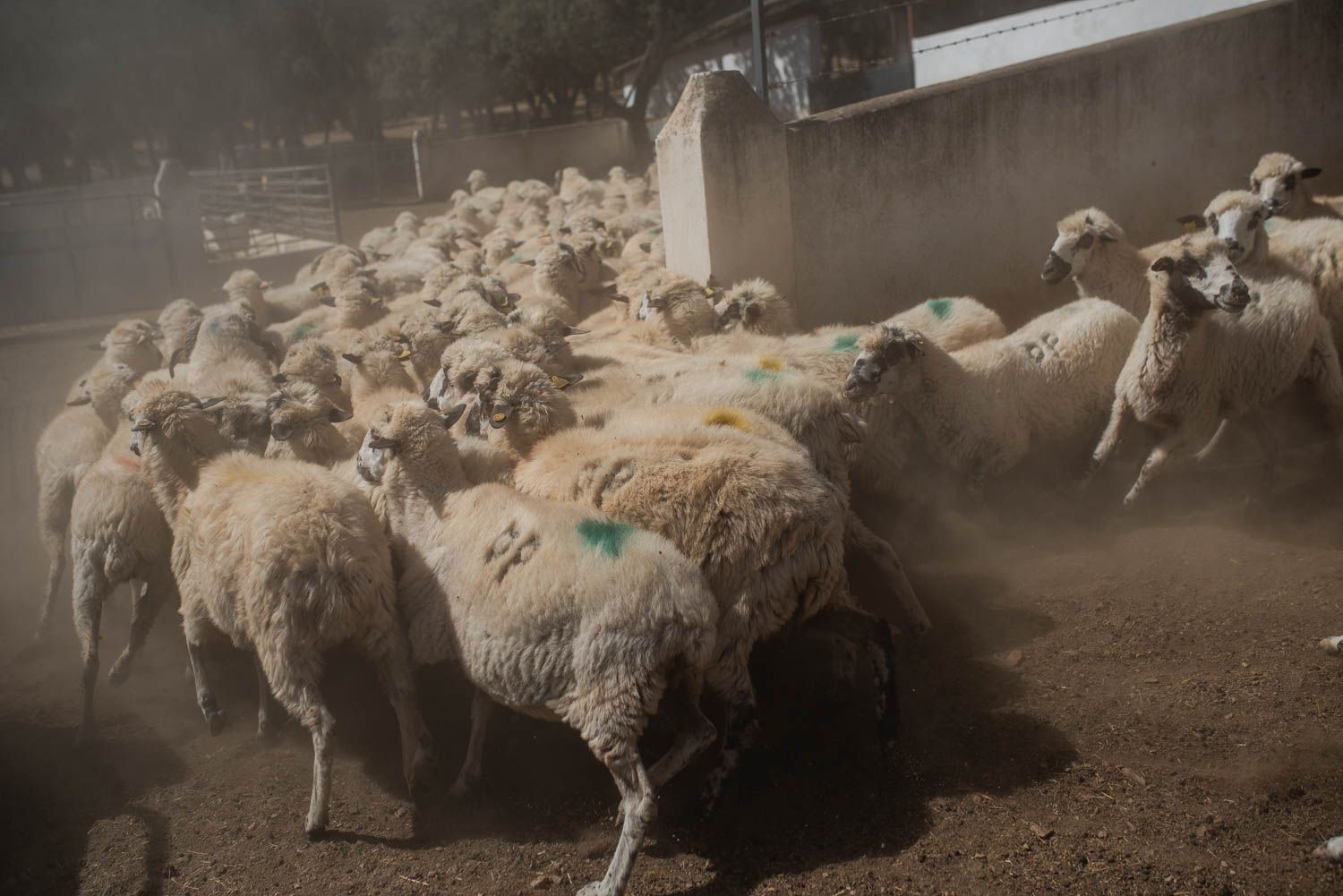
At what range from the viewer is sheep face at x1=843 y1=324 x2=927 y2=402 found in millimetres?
5980

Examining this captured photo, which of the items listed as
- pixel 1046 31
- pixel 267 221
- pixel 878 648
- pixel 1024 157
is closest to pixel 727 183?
pixel 1024 157

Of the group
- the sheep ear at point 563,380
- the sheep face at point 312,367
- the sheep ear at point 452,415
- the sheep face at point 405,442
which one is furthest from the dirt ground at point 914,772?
the sheep face at point 312,367

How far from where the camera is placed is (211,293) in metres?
14.7

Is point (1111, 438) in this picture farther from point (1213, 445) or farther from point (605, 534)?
point (605, 534)

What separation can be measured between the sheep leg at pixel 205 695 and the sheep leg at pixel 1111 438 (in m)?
5.08

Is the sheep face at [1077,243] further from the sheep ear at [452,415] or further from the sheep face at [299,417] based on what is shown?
the sheep face at [299,417]

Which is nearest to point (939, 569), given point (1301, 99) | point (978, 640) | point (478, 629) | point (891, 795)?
point (978, 640)

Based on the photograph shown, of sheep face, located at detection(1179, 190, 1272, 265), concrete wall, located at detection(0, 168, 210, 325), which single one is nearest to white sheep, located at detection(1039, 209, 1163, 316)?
sheep face, located at detection(1179, 190, 1272, 265)

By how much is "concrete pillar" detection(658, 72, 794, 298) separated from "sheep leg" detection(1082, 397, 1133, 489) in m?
2.64

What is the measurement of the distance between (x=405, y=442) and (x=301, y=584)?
0.89 metres

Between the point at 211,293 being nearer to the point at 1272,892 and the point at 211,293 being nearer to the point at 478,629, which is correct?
the point at 478,629

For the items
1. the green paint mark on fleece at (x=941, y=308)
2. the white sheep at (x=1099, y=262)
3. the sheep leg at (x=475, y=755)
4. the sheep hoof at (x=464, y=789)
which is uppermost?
the white sheep at (x=1099, y=262)

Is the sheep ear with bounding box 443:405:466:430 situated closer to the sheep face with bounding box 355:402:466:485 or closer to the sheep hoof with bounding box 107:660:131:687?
the sheep face with bounding box 355:402:466:485

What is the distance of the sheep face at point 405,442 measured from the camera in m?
4.81
